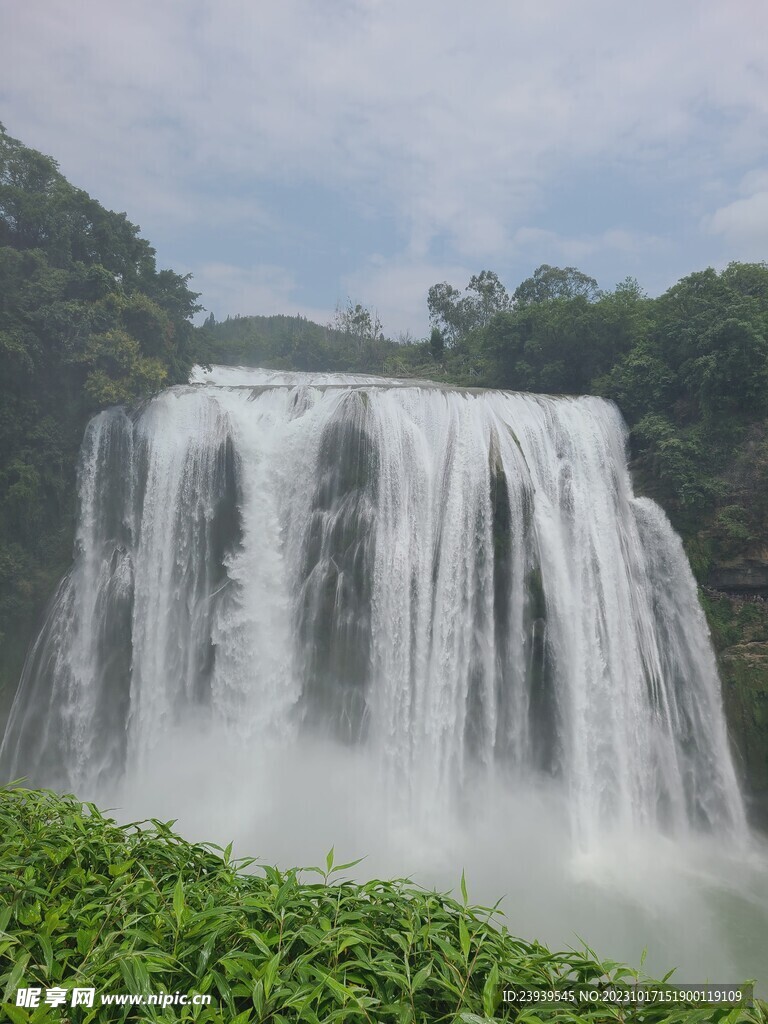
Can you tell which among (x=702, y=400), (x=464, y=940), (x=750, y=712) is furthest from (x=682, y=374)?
(x=464, y=940)

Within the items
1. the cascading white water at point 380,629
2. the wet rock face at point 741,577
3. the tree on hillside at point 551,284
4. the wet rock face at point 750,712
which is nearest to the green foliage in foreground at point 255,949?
the cascading white water at point 380,629

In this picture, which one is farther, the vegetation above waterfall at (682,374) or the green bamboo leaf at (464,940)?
the vegetation above waterfall at (682,374)

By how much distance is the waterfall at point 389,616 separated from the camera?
39.0 ft

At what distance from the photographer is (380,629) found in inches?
476

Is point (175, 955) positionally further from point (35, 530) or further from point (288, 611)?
point (35, 530)

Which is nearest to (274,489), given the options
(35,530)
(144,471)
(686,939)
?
(144,471)

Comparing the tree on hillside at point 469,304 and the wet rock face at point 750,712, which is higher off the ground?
the tree on hillside at point 469,304

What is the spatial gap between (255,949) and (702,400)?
16465 mm

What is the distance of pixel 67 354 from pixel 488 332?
14715mm

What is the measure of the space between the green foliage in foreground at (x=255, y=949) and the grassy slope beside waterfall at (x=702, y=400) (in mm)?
12825

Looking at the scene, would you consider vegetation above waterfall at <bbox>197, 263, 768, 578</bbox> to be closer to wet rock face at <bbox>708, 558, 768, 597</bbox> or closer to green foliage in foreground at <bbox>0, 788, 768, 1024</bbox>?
wet rock face at <bbox>708, 558, 768, 597</bbox>

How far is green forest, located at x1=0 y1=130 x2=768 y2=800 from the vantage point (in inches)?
529

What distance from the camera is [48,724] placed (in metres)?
12.7

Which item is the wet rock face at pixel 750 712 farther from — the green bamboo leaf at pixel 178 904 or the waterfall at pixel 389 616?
the green bamboo leaf at pixel 178 904
